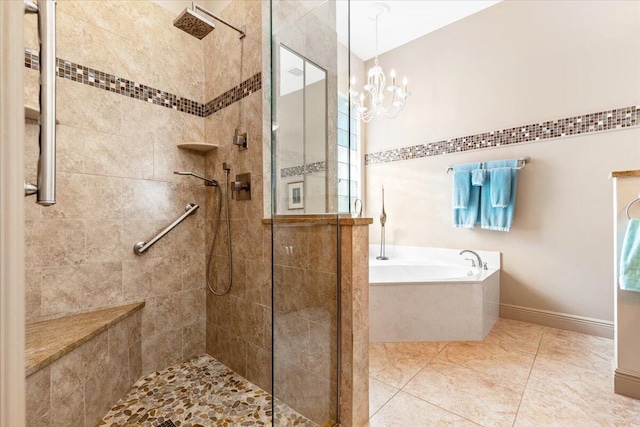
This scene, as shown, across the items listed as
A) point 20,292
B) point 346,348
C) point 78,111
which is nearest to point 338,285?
point 346,348

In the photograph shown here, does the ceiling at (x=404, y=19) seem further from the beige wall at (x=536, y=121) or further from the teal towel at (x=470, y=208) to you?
the teal towel at (x=470, y=208)

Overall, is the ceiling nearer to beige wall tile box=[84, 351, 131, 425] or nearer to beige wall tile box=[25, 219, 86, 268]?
beige wall tile box=[25, 219, 86, 268]

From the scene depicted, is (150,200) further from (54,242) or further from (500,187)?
(500,187)

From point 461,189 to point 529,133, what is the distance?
0.75 meters

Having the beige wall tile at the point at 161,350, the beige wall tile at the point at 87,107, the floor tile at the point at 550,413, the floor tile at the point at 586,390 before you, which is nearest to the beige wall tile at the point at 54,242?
the beige wall tile at the point at 87,107

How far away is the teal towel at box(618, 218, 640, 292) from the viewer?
151 centimetres

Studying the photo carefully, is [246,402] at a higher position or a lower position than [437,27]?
lower

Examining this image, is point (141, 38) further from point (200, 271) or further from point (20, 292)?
point (20, 292)

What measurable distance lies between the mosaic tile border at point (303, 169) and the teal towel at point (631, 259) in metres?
1.66

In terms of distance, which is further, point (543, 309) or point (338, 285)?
point (543, 309)

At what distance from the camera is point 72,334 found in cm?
142

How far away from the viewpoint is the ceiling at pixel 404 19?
2.90 metres

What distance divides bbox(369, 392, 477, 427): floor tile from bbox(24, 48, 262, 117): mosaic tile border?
78.5 inches

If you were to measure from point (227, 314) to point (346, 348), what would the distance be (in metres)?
1.07
